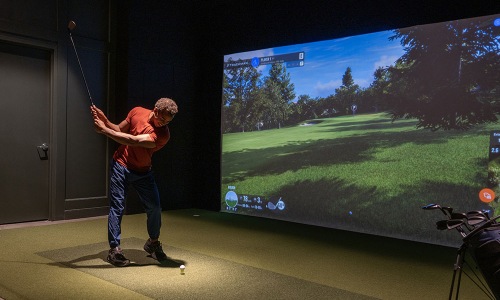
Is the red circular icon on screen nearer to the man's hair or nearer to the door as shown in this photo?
the man's hair

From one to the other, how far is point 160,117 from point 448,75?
2.98 metres

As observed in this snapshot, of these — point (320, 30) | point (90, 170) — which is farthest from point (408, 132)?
point (90, 170)

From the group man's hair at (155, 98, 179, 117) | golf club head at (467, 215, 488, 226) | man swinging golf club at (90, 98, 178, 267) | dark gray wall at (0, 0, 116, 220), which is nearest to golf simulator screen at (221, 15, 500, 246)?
dark gray wall at (0, 0, 116, 220)

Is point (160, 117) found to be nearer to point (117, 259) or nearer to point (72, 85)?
point (117, 259)

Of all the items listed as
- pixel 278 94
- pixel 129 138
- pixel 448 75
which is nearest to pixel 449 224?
pixel 129 138

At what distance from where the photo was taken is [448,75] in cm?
466

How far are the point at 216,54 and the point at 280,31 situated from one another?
1.17 metres

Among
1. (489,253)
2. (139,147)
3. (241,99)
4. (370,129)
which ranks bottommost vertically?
(489,253)

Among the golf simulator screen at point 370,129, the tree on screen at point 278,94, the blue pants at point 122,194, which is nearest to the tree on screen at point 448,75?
the golf simulator screen at point 370,129

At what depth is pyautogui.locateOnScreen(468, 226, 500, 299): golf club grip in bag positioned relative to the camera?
1.71 m

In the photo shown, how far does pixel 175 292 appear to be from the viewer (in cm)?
297

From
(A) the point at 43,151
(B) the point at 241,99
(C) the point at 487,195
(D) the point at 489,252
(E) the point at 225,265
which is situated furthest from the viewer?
(B) the point at 241,99

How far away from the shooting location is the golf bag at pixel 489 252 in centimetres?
171

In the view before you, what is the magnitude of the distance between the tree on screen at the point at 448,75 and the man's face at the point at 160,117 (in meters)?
2.74
